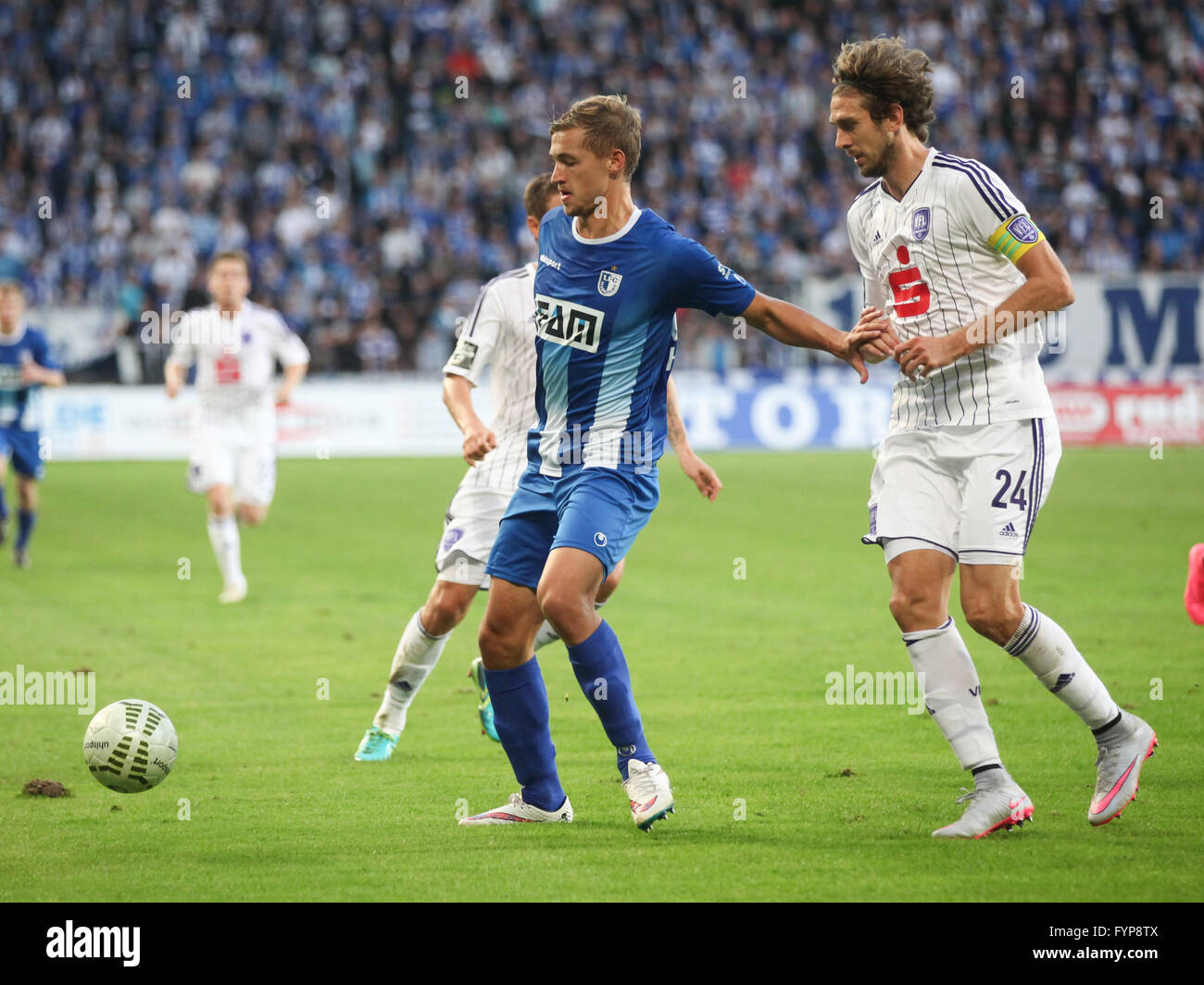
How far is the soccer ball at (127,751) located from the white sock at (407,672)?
→ 4.08ft

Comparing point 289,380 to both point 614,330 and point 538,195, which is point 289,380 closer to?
point 538,195

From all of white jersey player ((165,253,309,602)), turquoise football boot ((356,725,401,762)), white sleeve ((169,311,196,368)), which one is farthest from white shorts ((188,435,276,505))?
turquoise football boot ((356,725,401,762))

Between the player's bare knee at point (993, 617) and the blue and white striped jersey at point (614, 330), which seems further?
the blue and white striped jersey at point (614, 330)

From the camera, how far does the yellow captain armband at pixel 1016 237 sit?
5.12 meters

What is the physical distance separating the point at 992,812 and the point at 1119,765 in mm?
528

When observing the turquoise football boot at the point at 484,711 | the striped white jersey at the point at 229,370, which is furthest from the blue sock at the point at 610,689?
the striped white jersey at the point at 229,370

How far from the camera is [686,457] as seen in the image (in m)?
6.36

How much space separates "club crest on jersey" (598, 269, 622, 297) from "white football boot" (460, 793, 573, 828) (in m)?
1.77

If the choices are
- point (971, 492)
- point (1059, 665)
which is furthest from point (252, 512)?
point (1059, 665)

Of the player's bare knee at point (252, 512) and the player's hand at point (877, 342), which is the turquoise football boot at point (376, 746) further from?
the player's bare knee at point (252, 512)

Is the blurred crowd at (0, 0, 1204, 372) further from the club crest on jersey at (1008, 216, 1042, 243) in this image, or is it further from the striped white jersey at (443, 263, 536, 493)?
the club crest on jersey at (1008, 216, 1042, 243)

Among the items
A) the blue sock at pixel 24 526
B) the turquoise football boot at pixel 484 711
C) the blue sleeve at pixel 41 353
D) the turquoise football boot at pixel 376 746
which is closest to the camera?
the turquoise football boot at pixel 376 746
